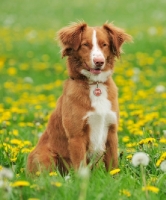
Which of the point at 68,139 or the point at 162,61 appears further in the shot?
the point at 162,61

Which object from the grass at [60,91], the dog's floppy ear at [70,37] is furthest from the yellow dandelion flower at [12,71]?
the dog's floppy ear at [70,37]

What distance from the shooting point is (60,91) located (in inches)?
368

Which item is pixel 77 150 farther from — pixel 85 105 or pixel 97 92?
pixel 97 92

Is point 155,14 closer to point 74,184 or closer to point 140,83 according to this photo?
point 140,83

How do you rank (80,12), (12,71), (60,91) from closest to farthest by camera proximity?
(60,91) → (12,71) → (80,12)

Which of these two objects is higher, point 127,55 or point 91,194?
point 127,55

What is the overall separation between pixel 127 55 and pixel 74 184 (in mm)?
8740

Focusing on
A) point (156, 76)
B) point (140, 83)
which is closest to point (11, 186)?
point (140, 83)

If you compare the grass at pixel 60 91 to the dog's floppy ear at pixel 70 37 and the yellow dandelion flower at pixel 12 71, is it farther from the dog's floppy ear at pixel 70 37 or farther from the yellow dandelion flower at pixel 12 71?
the dog's floppy ear at pixel 70 37

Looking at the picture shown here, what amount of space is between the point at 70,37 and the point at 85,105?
0.58 meters

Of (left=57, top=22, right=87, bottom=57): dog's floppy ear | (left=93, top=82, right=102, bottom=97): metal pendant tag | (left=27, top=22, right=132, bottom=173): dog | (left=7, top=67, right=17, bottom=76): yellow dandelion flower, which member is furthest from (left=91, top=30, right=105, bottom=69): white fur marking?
(left=7, top=67, right=17, bottom=76): yellow dandelion flower

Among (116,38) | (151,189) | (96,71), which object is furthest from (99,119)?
(151,189)

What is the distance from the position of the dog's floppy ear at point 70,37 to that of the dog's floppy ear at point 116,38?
22 cm

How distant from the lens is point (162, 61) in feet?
36.6
